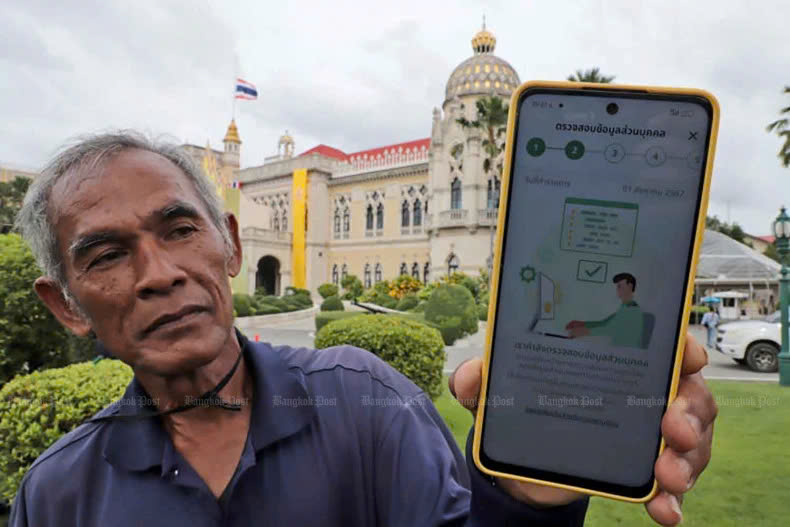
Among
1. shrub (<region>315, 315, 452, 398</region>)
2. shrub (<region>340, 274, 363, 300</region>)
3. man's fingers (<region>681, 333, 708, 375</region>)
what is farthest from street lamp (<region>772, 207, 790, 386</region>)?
shrub (<region>340, 274, 363, 300</region>)

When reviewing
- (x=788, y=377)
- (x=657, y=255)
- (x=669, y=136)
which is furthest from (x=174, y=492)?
(x=788, y=377)

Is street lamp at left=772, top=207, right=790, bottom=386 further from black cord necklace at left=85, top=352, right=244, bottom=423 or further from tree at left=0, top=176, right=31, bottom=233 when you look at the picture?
tree at left=0, top=176, right=31, bottom=233

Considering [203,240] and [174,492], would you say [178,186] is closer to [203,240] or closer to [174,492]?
[203,240]

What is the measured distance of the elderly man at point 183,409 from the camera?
1.10m

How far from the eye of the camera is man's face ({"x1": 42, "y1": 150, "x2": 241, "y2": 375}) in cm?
115

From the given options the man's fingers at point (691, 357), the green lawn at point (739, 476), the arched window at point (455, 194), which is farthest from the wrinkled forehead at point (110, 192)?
the arched window at point (455, 194)

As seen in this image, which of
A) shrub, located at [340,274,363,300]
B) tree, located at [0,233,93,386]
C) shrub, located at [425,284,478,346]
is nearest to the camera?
tree, located at [0,233,93,386]

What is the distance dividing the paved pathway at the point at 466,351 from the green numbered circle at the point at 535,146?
235 cm

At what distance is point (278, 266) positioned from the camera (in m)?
39.9

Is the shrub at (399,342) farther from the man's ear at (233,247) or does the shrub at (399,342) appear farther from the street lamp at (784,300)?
the street lamp at (784,300)

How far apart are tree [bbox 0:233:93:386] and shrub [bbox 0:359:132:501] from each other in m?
1.34

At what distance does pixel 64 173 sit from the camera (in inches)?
48.1

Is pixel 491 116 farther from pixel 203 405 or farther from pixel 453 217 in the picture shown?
pixel 203 405

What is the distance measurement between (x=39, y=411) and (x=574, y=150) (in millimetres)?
3130
